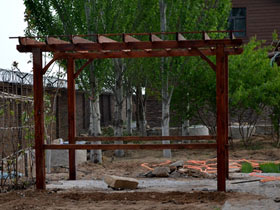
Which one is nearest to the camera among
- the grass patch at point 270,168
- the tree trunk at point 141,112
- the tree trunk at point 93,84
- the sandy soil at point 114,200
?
the sandy soil at point 114,200

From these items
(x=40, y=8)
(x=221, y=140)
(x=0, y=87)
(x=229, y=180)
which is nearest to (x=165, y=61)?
(x=40, y=8)

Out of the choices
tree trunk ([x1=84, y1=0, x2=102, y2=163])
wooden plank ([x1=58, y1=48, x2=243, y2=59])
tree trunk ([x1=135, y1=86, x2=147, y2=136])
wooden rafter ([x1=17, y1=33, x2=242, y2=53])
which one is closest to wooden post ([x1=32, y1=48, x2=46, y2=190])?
wooden rafter ([x1=17, y1=33, x2=242, y2=53])

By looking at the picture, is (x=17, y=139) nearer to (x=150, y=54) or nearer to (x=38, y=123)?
(x=38, y=123)

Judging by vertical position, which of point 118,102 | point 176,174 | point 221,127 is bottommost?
point 176,174

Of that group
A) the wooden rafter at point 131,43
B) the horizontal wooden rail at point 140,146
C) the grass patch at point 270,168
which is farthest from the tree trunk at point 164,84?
the horizontal wooden rail at point 140,146

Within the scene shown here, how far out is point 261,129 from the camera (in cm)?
2417

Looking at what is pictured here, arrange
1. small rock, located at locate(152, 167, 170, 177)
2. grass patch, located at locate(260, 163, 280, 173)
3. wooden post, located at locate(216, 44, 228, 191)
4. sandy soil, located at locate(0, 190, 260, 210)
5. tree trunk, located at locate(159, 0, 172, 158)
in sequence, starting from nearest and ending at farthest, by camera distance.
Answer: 1. sandy soil, located at locate(0, 190, 260, 210)
2. wooden post, located at locate(216, 44, 228, 191)
3. small rock, located at locate(152, 167, 170, 177)
4. grass patch, located at locate(260, 163, 280, 173)
5. tree trunk, located at locate(159, 0, 172, 158)

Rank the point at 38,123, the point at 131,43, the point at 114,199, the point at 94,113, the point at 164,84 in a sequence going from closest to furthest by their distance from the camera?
the point at 114,199 < the point at 131,43 < the point at 38,123 < the point at 94,113 < the point at 164,84

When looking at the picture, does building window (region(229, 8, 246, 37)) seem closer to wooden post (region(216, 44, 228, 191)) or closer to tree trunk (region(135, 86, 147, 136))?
tree trunk (region(135, 86, 147, 136))

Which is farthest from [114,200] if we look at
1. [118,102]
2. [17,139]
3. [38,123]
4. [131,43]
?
[118,102]

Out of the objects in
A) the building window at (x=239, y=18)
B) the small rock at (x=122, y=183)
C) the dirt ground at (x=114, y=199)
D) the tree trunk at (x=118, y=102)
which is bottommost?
the dirt ground at (x=114, y=199)

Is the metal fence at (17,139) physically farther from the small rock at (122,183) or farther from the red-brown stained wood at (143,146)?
the small rock at (122,183)

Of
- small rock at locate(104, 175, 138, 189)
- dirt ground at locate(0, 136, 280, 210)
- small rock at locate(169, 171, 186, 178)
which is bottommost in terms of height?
small rock at locate(169, 171, 186, 178)

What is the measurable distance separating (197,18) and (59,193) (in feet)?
32.9
